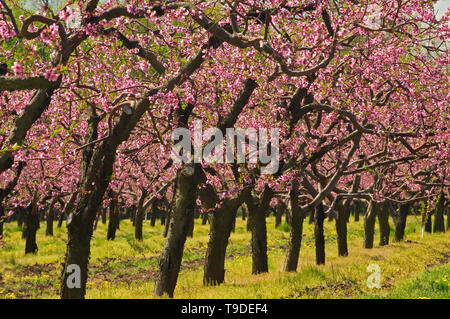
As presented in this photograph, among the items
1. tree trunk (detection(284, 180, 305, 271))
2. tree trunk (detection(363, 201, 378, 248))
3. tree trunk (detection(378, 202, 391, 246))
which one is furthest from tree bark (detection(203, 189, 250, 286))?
tree trunk (detection(378, 202, 391, 246))

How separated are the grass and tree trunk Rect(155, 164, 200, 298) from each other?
615mm

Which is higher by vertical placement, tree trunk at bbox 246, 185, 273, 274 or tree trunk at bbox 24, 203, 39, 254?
tree trunk at bbox 246, 185, 273, 274

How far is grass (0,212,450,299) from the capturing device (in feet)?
36.4

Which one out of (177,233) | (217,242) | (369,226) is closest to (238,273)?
(217,242)

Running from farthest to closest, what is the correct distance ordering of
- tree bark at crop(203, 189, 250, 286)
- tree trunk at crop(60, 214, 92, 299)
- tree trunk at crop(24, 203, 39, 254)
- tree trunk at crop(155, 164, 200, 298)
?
tree trunk at crop(24, 203, 39, 254) < tree bark at crop(203, 189, 250, 286) < tree trunk at crop(155, 164, 200, 298) < tree trunk at crop(60, 214, 92, 299)

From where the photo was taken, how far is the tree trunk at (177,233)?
10422 mm

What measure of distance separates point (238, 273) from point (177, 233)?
6.21 metres

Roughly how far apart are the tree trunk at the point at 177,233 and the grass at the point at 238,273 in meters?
0.62

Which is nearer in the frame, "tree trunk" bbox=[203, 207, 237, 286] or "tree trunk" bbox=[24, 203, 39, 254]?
"tree trunk" bbox=[203, 207, 237, 286]

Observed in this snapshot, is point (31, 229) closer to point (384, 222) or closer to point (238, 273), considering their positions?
point (238, 273)

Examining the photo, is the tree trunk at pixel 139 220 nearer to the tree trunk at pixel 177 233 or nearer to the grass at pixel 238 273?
the grass at pixel 238 273

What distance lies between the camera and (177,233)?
10414 millimetres

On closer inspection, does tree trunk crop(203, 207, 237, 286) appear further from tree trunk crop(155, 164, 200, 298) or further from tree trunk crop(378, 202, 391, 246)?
tree trunk crop(378, 202, 391, 246)
